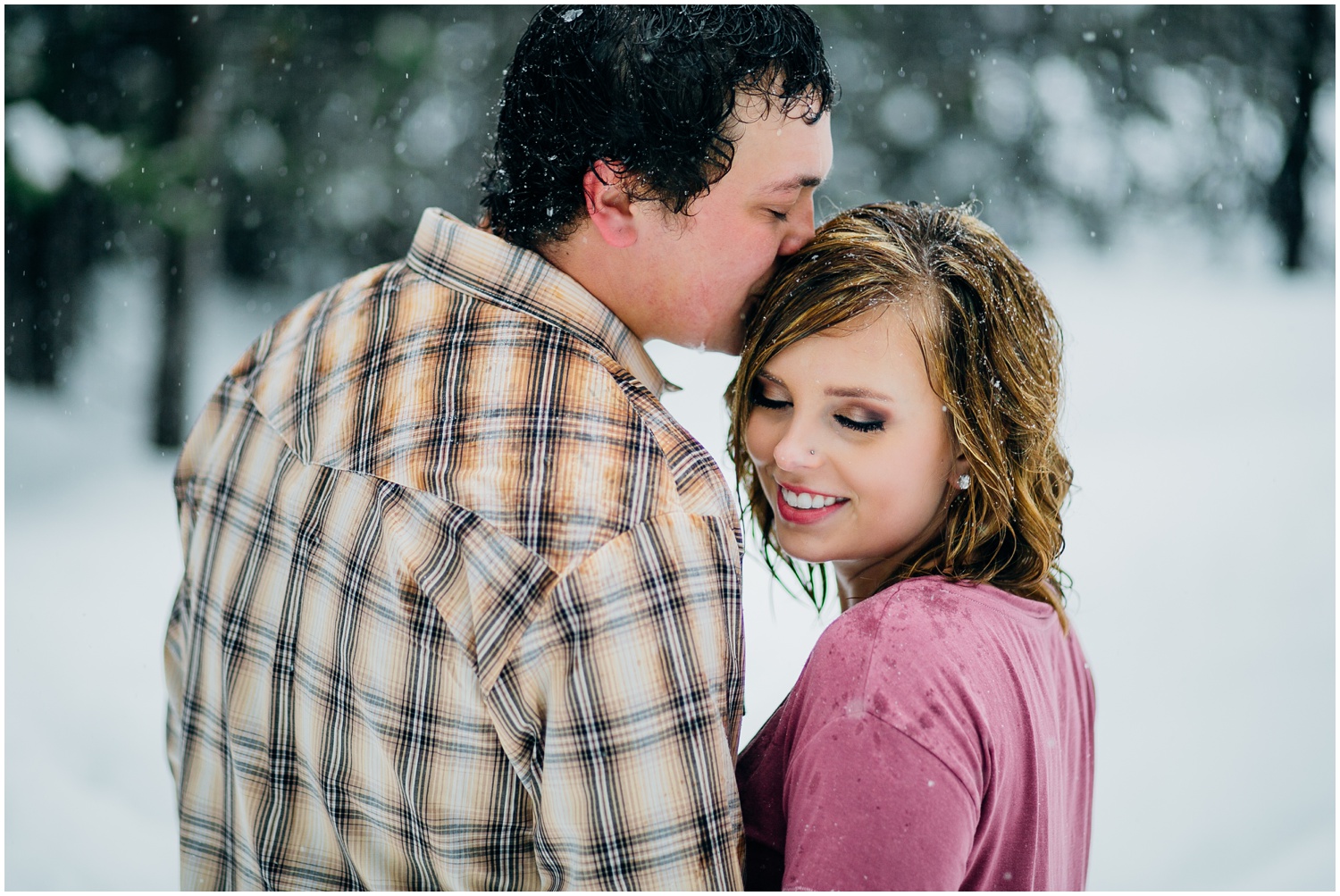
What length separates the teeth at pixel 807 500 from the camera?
4.54 ft

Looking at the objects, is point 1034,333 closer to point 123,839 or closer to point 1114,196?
point 123,839

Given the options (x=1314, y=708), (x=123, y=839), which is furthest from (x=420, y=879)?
(x=1314, y=708)

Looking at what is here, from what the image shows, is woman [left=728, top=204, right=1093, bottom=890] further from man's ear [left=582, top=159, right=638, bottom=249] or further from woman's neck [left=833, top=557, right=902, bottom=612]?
man's ear [left=582, top=159, right=638, bottom=249]

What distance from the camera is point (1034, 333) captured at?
4.59 ft

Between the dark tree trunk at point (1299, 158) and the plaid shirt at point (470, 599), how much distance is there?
568cm

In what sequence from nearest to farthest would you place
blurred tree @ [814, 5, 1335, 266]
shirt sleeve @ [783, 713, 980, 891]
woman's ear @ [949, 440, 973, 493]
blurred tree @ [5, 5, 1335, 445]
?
shirt sleeve @ [783, 713, 980, 891] → woman's ear @ [949, 440, 973, 493] → blurred tree @ [5, 5, 1335, 445] → blurred tree @ [814, 5, 1335, 266]

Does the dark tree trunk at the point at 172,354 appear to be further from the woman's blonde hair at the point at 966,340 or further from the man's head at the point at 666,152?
the woman's blonde hair at the point at 966,340

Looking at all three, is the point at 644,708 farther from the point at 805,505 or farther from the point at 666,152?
the point at 666,152

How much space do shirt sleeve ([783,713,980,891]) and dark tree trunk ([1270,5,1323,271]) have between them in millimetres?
5892

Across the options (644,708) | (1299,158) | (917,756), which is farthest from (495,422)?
(1299,158)

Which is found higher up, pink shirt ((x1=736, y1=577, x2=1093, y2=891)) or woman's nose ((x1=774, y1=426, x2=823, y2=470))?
woman's nose ((x1=774, y1=426, x2=823, y2=470))

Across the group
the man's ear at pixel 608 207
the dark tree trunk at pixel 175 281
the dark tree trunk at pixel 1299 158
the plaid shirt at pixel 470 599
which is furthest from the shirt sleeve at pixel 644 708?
the dark tree trunk at pixel 1299 158

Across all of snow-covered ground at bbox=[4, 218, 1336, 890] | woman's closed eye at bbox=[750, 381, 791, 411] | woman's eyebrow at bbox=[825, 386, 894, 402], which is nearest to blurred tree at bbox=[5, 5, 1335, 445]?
snow-covered ground at bbox=[4, 218, 1336, 890]

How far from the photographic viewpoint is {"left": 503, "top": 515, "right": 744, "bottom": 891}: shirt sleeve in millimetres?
1076
